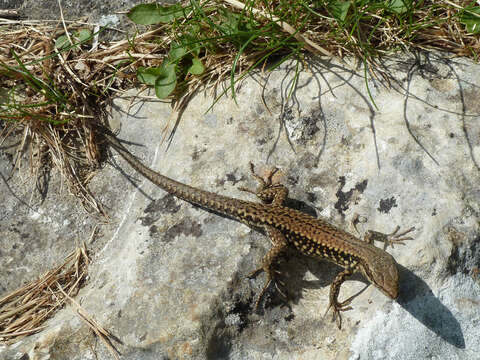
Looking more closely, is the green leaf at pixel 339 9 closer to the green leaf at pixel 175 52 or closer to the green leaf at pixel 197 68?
the green leaf at pixel 197 68

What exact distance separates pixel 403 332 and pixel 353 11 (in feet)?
9.71

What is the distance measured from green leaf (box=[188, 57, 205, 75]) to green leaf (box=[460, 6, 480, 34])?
2521 millimetres

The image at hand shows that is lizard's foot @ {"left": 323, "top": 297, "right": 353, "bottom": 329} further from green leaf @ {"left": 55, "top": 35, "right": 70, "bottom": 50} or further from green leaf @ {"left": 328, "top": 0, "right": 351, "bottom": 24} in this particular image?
green leaf @ {"left": 55, "top": 35, "right": 70, "bottom": 50}

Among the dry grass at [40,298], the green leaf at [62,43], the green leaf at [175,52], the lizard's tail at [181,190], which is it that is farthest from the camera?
the green leaf at [62,43]

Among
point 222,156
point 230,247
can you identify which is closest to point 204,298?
point 230,247

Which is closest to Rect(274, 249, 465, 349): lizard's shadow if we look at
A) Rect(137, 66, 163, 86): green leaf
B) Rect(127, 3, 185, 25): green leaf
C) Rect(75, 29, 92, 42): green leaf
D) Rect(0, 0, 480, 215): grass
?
Rect(0, 0, 480, 215): grass

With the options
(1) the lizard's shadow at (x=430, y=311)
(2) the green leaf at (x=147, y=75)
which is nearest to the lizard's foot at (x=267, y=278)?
(1) the lizard's shadow at (x=430, y=311)

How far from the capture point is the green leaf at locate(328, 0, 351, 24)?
4.33 meters

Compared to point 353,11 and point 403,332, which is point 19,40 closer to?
point 353,11

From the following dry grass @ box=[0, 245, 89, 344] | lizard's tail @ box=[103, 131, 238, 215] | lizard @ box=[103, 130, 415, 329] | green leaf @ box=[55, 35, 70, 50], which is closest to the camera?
lizard @ box=[103, 130, 415, 329]

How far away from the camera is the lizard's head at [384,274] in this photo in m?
3.32

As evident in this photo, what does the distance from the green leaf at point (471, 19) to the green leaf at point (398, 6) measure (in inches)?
21.4

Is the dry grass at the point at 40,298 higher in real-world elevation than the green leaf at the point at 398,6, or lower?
lower

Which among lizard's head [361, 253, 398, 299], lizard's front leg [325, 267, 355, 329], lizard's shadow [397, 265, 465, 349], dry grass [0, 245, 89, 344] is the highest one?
lizard's head [361, 253, 398, 299]
